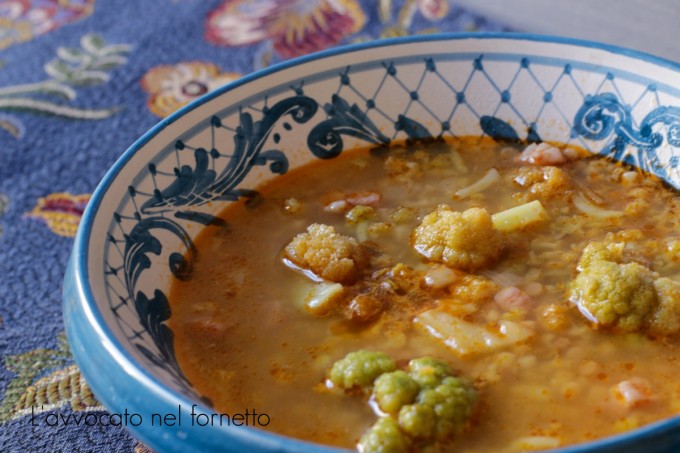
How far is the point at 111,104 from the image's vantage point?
3.42 m

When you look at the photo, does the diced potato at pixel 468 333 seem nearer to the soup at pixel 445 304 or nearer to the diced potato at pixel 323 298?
the soup at pixel 445 304

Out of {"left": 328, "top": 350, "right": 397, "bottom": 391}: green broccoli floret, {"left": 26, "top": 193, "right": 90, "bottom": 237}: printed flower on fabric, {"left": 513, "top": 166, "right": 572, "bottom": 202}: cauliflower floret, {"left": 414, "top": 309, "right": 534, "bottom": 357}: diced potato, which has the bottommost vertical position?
{"left": 26, "top": 193, "right": 90, "bottom": 237}: printed flower on fabric

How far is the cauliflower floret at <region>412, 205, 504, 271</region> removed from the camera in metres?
2.15

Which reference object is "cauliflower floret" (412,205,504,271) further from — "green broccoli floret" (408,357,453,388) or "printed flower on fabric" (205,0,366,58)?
"printed flower on fabric" (205,0,366,58)

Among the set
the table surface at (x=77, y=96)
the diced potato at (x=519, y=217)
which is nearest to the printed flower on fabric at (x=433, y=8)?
the table surface at (x=77, y=96)

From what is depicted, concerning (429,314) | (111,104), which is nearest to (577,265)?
(429,314)

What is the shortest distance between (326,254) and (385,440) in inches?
25.0

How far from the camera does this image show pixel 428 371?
1779 mm

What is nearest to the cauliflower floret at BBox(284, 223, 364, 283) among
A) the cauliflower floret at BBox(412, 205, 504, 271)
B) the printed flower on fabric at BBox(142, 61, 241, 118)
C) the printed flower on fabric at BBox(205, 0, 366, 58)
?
the cauliflower floret at BBox(412, 205, 504, 271)

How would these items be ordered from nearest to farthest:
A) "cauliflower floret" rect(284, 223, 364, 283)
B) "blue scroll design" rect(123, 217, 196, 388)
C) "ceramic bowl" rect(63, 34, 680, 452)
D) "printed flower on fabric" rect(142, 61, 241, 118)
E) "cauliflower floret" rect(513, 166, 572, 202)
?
"blue scroll design" rect(123, 217, 196, 388)
"ceramic bowl" rect(63, 34, 680, 452)
"cauliflower floret" rect(284, 223, 364, 283)
"cauliflower floret" rect(513, 166, 572, 202)
"printed flower on fabric" rect(142, 61, 241, 118)

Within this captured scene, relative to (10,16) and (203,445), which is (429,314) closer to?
→ (203,445)

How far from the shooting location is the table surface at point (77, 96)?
90.1 inches

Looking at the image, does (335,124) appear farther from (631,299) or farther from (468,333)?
(631,299)

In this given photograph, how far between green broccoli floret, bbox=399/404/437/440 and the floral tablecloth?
73cm
